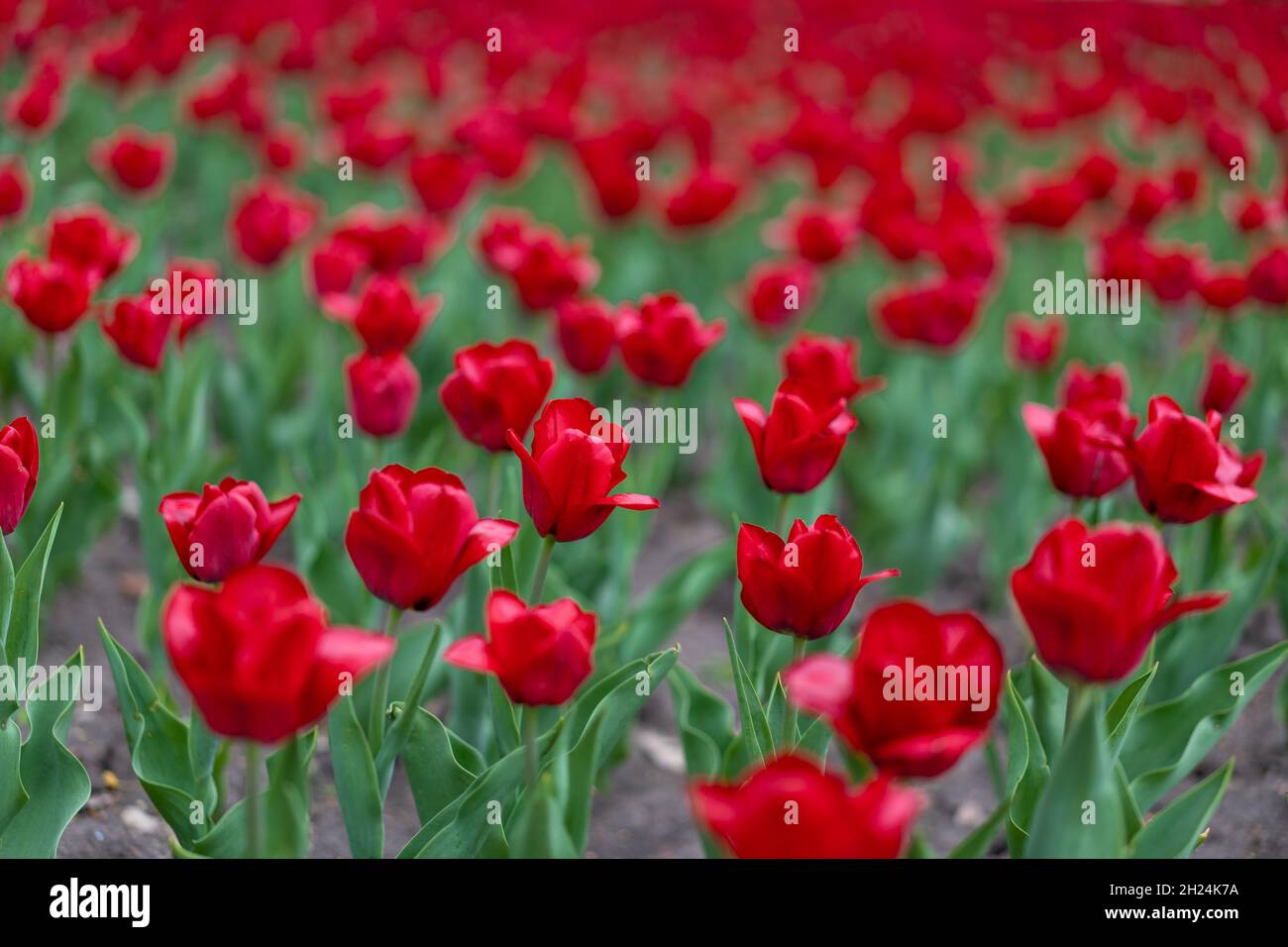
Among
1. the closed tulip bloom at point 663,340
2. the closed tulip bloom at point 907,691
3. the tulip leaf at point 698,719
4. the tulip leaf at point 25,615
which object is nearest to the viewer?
the closed tulip bloom at point 907,691

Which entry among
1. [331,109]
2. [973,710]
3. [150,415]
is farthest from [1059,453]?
[331,109]

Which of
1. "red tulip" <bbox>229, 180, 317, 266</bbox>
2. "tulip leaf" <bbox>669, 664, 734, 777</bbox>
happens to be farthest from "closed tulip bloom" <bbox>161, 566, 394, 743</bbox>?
"red tulip" <bbox>229, 180, 317, 266</bbox>

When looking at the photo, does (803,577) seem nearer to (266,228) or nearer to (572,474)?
(572,474)

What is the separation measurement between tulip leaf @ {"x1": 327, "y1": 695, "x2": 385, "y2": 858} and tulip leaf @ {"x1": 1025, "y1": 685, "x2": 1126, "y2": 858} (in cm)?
84

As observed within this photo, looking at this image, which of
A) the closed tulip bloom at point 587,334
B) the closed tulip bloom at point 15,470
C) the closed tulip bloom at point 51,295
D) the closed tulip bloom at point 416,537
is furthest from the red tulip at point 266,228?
the closed tulip bloom at point 416,537

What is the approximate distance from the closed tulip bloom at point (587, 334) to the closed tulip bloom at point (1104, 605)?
4.59 feet

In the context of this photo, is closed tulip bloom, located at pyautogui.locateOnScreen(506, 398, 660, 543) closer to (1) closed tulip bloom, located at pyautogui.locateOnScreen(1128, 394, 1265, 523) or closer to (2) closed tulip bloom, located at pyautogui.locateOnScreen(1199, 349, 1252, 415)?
(1) closed tulip bloom, located at pyautogui.locateOnScreen(1128, 394, 1265, 523)

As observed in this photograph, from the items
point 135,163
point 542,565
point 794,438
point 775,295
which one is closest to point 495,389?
point 542,565

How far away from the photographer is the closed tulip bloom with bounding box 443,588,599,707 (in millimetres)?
1513

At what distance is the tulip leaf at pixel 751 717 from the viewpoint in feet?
5.91

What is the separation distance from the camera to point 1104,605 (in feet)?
4.47

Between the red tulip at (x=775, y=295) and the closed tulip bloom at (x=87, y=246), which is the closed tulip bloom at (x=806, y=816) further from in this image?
the red tulip at (x=775, y=295)

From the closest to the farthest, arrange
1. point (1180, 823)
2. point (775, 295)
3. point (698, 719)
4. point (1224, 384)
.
Answer: point (1180, 823) < point (698, 719) < point (1224, 384) < point (775, 295)

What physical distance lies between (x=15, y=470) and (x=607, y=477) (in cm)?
75
